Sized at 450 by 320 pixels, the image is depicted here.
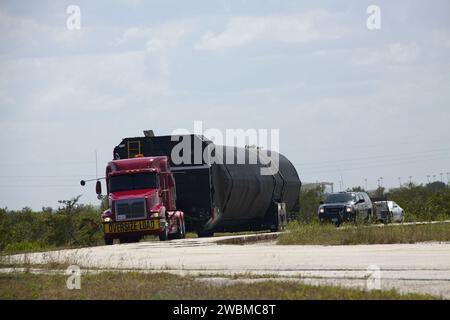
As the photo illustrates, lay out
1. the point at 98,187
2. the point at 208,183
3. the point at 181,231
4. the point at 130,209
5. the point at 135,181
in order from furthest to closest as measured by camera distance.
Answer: the point at 208,183, the point at 181,231, the point at 98,187, the point at 135,181, the point at 130,209

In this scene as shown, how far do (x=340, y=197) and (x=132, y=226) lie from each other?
17047 mm

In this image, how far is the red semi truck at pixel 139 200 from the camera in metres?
37.2

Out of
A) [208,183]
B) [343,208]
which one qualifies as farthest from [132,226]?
[343,208]

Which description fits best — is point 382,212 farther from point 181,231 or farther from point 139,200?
point 139,200

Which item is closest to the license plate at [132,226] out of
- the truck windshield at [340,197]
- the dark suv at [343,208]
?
the dark suv at [343,208]

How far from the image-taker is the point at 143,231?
37.1 meters

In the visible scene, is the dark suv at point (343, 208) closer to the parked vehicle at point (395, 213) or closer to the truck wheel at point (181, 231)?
the parked vehicle at point (395, 213)

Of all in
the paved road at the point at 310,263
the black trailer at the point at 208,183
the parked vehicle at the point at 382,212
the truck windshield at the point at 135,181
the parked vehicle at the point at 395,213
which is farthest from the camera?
the parked vehicle at the point at 395,213

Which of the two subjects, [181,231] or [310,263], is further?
[181,231]

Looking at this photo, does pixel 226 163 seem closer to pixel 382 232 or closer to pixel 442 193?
pixel 382 232

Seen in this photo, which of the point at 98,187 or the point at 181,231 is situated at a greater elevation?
the point at 98,187

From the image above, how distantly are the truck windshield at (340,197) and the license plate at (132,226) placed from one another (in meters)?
16.4

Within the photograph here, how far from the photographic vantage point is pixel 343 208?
165 feet
